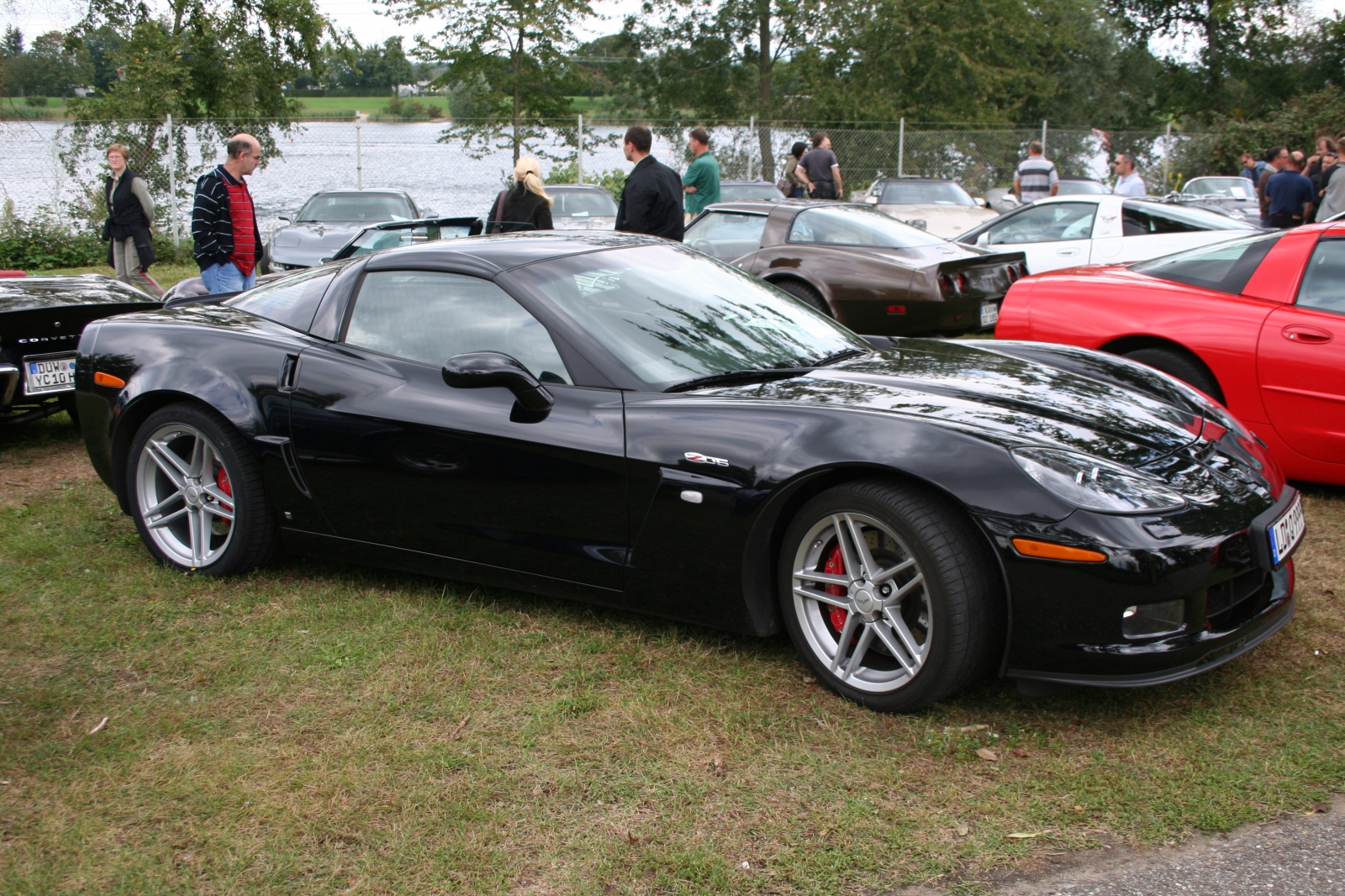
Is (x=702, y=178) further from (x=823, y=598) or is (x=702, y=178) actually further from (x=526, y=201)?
(x=823, y=598)

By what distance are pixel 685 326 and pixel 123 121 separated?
17.7m

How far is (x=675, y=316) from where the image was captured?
3.91 m

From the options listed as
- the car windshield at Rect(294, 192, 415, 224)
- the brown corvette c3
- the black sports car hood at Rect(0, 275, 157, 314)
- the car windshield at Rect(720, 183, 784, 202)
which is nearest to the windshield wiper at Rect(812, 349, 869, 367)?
the black sports car hood at Rect(0, 275, 157, 314)

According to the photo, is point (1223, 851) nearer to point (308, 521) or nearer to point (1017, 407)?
point (1017, 407)

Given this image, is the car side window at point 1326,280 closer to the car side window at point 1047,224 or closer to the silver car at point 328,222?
the car side window at point 1047,224

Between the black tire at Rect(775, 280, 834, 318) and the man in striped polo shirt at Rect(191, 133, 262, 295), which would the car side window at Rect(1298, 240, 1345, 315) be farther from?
the man in striped polo shirt at Rect(191, 133, 262, 295)

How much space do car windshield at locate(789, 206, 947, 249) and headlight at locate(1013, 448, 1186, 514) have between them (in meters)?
6.05

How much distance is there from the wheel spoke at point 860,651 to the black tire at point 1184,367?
2646 mm

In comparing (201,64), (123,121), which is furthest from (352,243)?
(201,64)

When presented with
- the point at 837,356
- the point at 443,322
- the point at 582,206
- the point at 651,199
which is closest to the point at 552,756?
the point at 443,322

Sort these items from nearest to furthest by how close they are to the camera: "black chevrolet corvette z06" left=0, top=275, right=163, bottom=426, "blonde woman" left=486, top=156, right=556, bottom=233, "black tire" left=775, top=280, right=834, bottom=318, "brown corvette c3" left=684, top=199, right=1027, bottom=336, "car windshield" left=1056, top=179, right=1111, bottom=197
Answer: "black chevrolet corvette z06" left=0, top=275, right=163, bottom=426 → "brown corvette c3" left=684, top=199, right=1027, bottom=336 → "black tire" left=775, top=280, right=834, bottom=318 → "blonde woman" left=486, top=156, right=556, bottom=233 → "car windshield" left=1056, top=179, right=1111, bottom=197

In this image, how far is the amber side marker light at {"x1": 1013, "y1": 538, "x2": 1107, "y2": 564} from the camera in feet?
9.27

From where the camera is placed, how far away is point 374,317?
4125 millimetres

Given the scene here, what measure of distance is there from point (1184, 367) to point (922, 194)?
14.6 m
